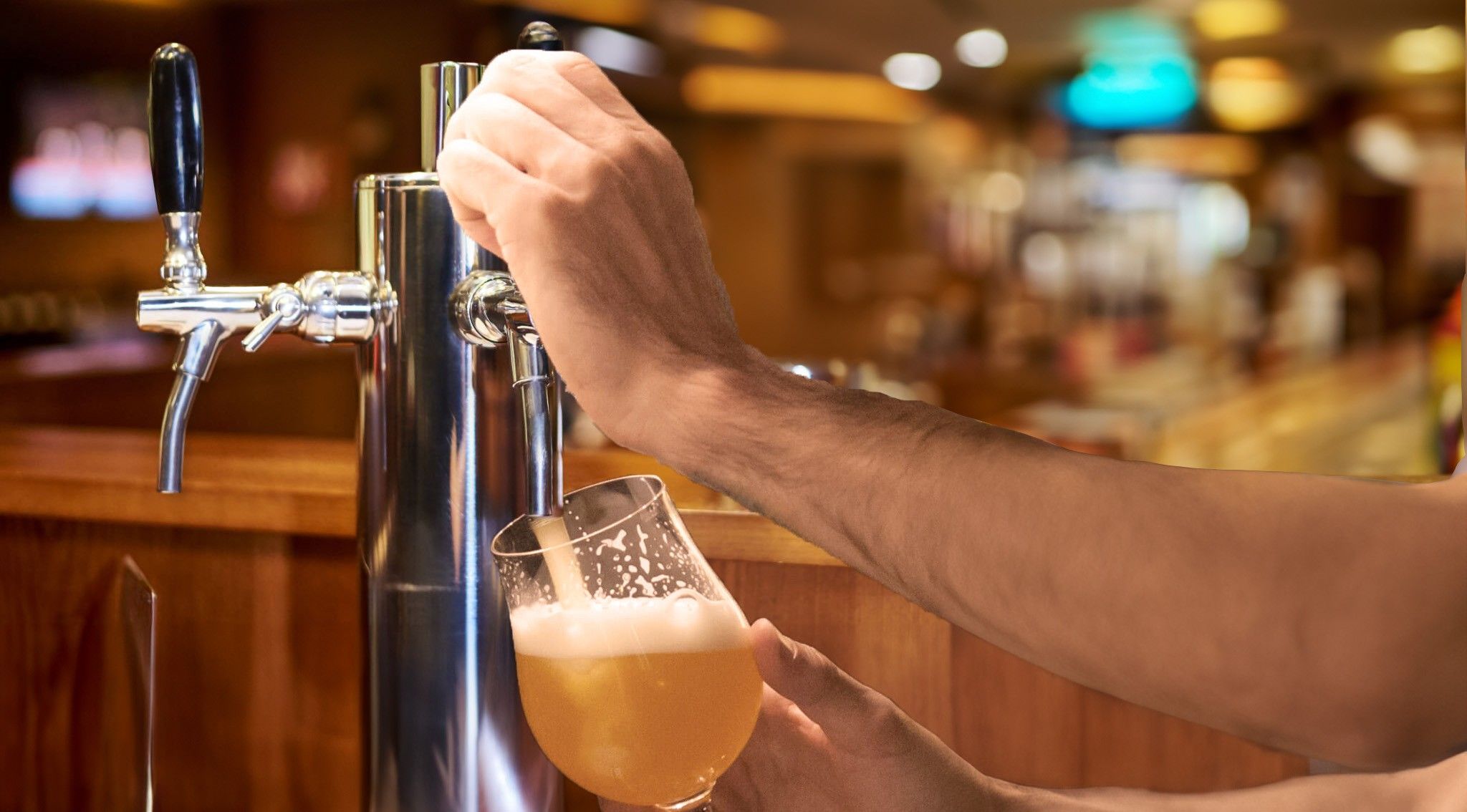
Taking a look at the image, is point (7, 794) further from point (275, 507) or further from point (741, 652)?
point (741, 652)

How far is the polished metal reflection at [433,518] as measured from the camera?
770mm

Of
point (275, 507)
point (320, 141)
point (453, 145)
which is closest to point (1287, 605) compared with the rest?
point (453, 145)

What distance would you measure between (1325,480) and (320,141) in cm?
734

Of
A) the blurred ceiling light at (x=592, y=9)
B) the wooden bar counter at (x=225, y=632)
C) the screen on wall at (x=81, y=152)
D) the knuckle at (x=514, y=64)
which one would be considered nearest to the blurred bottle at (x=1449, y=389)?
the wooden bar counter at (x=225, y=632)

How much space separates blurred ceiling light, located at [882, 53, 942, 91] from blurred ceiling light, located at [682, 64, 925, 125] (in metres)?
0.21

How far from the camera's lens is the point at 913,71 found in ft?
32.1

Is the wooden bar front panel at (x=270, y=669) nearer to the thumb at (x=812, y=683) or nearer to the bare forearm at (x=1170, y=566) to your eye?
the thumb at (x=812, y=683)

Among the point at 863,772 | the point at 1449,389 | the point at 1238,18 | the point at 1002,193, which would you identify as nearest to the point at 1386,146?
the point at 1002,193

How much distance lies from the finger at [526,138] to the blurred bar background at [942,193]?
104cm

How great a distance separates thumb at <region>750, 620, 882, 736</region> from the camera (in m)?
0.75

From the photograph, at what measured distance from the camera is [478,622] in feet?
2.58

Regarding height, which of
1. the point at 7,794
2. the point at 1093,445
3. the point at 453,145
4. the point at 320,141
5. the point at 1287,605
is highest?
the point at 320,141

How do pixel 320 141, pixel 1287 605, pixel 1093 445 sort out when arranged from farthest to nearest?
pixel 320 141 → pixel 1093 445 → pixel 1287 605

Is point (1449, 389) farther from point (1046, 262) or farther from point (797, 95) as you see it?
point (1046, 262)
